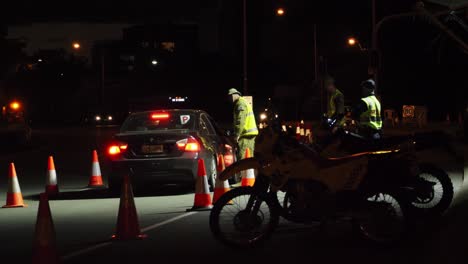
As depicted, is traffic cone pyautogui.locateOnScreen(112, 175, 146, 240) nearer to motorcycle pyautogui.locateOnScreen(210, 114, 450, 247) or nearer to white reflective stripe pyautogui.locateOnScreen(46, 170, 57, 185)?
motorcycle pyautogui.locateOnScreen(210, 114, 450, 247)

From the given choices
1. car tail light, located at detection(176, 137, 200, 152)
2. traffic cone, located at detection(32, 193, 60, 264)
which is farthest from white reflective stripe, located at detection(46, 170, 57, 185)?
traffic cone, located at detection(32, 193, 60, 264)

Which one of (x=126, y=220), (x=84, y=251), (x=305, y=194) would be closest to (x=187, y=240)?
(x=126, y=220)

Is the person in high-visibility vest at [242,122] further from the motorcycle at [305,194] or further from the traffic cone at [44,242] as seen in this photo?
the traffic cone at [44,242]

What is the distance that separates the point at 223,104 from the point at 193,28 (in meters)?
43.5

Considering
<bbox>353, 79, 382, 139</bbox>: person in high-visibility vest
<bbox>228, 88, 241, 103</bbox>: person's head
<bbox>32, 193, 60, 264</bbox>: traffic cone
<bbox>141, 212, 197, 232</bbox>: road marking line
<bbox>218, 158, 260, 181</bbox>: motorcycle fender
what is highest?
<bbox>228, 88, 241, 103</bbox>: person's head

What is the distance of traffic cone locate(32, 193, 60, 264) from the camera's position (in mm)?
7500

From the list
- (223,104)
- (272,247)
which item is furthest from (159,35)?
(272,247)

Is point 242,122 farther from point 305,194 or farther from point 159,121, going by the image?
point 305,194

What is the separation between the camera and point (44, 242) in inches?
298

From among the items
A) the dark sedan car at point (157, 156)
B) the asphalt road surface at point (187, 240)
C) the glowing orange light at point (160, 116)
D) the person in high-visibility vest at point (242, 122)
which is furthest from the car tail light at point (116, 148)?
the person in high-visibility vest at point (242, 122)

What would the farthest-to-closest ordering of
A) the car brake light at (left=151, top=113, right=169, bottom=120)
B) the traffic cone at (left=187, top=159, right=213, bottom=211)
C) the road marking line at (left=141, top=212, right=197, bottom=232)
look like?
the car brake light at (left=151, top=113, right=169, bottom=120)
the traffic cone at (left=187, top=159, right=213, bottom=211)
the road marking line at (left=141, top=212, right=197, bottom=232)

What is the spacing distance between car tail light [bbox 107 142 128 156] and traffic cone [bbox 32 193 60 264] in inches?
274

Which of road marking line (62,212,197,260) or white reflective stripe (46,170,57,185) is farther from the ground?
white reflective stripe (46,170,57,185)

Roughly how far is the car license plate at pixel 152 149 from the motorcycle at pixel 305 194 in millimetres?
5757
